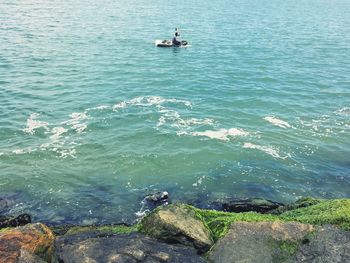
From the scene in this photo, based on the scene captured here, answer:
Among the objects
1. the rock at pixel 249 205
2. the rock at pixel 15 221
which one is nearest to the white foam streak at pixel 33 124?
the rock at pixel 15 221

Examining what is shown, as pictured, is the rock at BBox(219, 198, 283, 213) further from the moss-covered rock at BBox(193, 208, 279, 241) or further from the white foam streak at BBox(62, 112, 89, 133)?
the white foam streak at BBox(62, 112, 89, 133)

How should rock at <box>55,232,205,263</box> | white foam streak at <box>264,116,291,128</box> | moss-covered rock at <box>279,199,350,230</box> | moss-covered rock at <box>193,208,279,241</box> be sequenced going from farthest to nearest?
white foam streak at <box>264,116,291,128</box>
moss-covered rock at <box>193,208,279,241</box>
moss-covered rock at <box>279,199,350,230</box>
rock at <box>55,232,205,263</box>

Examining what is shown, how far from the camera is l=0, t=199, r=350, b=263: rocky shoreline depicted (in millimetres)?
16406

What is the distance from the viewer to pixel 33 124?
3928 cm

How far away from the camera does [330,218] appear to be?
18.0 metres

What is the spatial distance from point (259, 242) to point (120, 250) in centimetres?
569

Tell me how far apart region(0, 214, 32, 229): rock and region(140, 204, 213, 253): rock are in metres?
9.16

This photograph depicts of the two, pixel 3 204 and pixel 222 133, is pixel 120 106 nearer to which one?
pixel 222 133

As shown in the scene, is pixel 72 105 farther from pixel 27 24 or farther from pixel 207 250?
A: pixel 27 24

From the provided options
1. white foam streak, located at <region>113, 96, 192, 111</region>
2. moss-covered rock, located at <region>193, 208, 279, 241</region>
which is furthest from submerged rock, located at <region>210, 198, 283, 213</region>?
white foam streak, located at <region>113, 96, 192, 111</region>

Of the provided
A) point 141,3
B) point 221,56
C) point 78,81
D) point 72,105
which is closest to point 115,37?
point 221,56

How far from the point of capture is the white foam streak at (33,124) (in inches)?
1500

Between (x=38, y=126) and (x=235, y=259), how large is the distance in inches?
1079

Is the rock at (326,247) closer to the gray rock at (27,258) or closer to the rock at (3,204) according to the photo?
the gray rock at (27,258)
